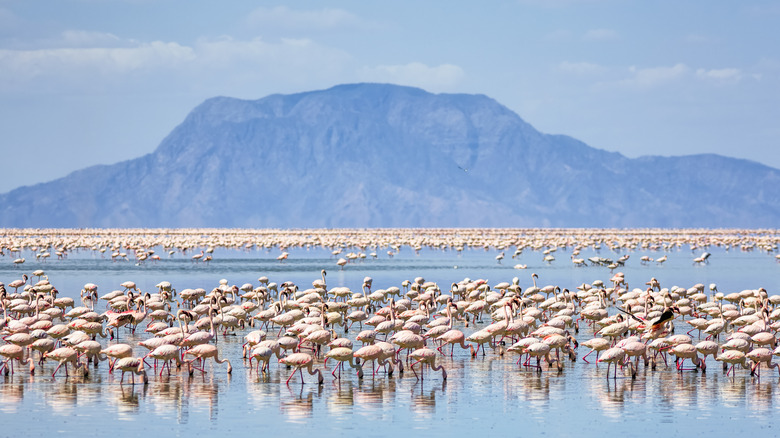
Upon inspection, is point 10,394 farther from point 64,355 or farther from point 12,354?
point 12,354

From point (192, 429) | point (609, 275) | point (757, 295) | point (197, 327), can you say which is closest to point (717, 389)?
point (192, 429)

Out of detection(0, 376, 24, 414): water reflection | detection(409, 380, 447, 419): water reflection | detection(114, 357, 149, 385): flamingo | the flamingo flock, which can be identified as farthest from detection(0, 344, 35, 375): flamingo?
detection(409, 380, 447, 419): water reflection

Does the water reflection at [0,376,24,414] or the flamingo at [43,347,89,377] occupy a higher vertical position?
the flamingo at [43,347,89,377]

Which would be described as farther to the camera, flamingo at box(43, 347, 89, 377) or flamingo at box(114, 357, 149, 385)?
flamingo at box(43, 347, 89, 377)

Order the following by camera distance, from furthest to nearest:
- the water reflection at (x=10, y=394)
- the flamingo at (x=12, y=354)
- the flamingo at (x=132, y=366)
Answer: the flamingo at (x=12, y=354) → the flamingo at (x=132, y=366) → the water reflection at (x=10, y=394)

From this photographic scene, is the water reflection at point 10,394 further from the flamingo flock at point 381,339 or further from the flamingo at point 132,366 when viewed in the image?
the flamingo at point 132,366

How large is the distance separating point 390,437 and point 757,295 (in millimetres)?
20535

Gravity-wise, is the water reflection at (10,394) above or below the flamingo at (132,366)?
below

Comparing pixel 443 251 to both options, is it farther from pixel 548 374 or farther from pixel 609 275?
pixel 548 374

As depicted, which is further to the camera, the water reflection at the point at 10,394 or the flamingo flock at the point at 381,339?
the flamingo flock at the point at 381,339

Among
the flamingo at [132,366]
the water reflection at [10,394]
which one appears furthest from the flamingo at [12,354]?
the flamingo at [132,366]

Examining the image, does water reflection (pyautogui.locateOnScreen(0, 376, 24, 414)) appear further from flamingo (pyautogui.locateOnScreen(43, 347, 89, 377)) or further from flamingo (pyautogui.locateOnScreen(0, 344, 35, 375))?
flamingo (pyautogui.locateOnScreen(43, 347, 89, 377))

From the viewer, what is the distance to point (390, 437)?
16.6m

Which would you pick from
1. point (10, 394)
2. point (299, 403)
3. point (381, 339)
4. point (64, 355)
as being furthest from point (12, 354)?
point (381, 339)
